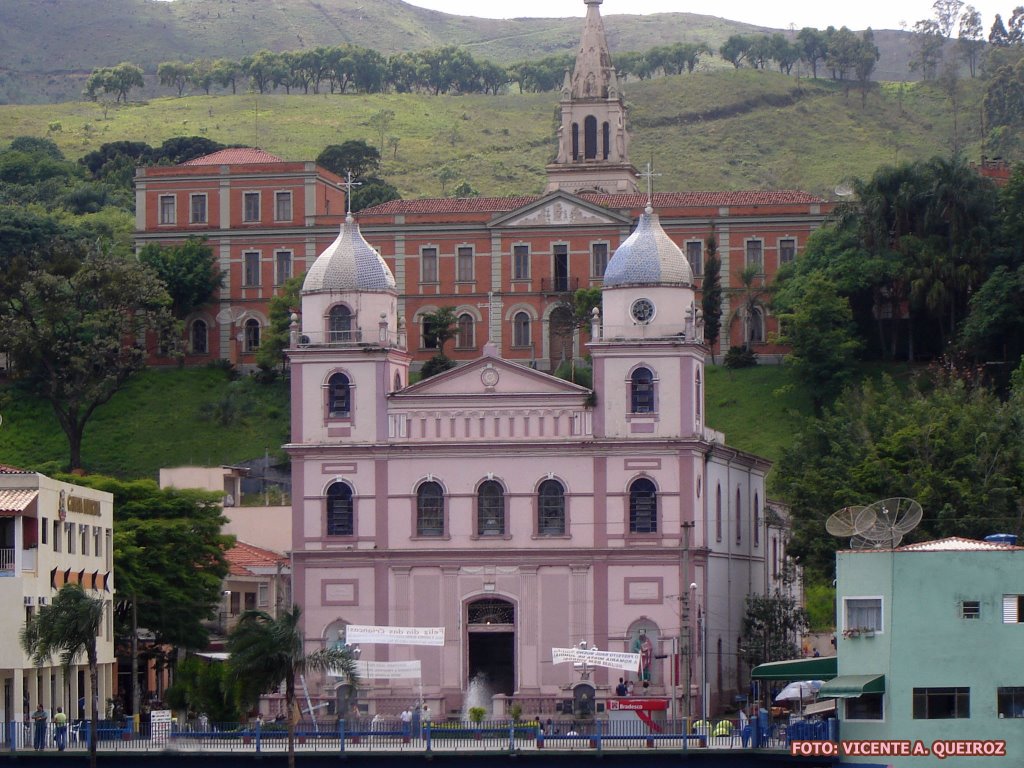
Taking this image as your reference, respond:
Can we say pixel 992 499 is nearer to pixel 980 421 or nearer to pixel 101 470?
pixel 980 421

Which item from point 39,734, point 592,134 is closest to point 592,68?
point 592,134

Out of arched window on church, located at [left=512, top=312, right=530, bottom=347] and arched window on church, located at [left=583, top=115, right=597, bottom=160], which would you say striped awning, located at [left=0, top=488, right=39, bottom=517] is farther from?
arched window on church, located at [left=583, top=115, right=597, bottom=160]

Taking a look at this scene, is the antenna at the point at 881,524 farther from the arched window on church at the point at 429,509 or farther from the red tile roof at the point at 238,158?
the red tile roof at the point at 238,158

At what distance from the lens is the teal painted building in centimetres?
5928

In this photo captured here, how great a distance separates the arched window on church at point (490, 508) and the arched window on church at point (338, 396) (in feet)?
17.7

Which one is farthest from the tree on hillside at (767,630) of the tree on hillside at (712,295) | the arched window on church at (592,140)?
the arched window on church at (592,140)

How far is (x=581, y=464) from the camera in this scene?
76.4m

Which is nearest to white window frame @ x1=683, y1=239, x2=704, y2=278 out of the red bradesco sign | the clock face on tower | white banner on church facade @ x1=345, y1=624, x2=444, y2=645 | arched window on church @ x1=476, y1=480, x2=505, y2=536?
the clock face on tower

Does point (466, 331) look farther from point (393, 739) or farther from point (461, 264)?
point (393, 739)

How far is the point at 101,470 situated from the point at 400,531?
3505cm

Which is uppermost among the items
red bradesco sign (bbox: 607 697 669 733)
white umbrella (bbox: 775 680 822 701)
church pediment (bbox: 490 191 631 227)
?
church pediment (bbox: 490 191 631 227)

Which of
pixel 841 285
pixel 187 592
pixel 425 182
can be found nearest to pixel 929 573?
pixel 187 592

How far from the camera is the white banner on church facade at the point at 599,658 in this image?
71875mm

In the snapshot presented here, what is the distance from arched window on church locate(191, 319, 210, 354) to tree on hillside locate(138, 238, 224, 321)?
96 centimetres
